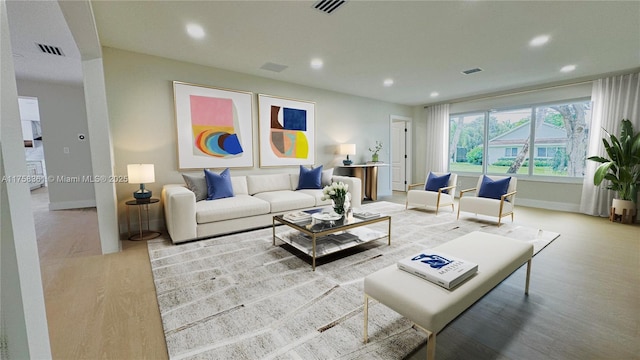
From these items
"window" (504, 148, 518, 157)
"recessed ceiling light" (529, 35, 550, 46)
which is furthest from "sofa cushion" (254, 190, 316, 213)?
"window" (504, 148, 518, 157)

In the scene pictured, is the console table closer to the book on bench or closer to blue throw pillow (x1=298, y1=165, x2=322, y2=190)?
blue throw pillow (x1=298, y1=165, x2=322, y2=190)

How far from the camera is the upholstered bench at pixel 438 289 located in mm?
1331

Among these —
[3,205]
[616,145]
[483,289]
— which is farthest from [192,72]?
[616,145]

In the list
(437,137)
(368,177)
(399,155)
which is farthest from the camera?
(399,155)

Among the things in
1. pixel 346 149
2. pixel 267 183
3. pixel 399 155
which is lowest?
pixel 267 183

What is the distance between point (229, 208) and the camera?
3555mm

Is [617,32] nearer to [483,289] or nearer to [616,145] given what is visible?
[616,145]

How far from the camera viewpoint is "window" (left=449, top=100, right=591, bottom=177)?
5195 mm

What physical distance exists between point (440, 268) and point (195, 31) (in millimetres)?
3373

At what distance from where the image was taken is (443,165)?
703 centimetres

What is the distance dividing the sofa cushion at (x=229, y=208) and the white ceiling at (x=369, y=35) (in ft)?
6.65

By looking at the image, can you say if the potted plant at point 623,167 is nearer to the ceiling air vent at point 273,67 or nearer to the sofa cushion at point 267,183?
the sofa cushion at point 267,183

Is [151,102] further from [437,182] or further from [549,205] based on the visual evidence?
[549,205]

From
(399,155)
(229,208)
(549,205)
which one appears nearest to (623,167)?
(549,205)
